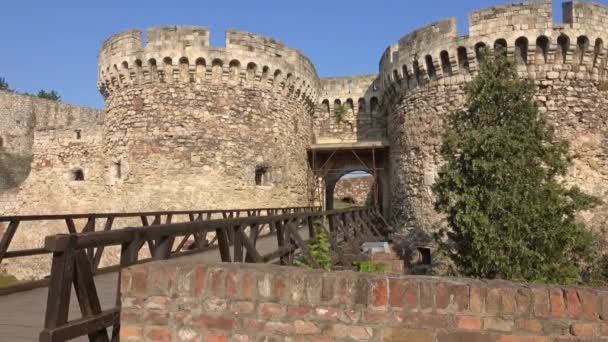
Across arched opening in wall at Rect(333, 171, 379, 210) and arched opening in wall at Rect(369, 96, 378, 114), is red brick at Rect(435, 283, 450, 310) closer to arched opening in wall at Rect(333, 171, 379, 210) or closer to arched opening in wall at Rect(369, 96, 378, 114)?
arched opening in wall at Rect(369, 96, 378, 114)

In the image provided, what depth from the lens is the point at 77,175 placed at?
1421 centimetres

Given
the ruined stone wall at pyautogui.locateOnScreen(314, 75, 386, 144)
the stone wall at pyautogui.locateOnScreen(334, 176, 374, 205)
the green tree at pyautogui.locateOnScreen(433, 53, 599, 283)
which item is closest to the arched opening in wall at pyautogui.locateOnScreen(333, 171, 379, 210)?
the stone wall at pyautogui.locateOnScreen(334, 176, 374, 205)

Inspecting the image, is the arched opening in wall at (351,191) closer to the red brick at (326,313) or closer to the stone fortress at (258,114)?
the stone fortress at (258,114)

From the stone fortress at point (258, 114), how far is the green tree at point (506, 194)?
314 cm

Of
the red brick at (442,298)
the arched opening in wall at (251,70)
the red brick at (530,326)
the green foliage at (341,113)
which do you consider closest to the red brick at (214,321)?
the red brick at (442,298)

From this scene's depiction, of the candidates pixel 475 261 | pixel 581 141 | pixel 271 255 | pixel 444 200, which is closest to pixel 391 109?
pixel 581 141

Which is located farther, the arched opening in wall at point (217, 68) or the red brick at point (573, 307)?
the arched opening in wall at point (217, 68)

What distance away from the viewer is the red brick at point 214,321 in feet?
8.32

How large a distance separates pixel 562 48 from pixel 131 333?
12.1 m

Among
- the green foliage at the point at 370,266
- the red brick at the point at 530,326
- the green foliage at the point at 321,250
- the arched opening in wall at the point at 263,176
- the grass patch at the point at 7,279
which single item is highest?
the arched opening in wall at the point at 263,176

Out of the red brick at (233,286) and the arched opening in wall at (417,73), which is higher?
the arched opening in wall at (417,73)

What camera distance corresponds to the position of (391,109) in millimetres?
14438

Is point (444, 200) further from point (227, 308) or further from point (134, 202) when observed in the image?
point (134, 202)

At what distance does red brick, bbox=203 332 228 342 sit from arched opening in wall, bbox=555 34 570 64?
11.6m
